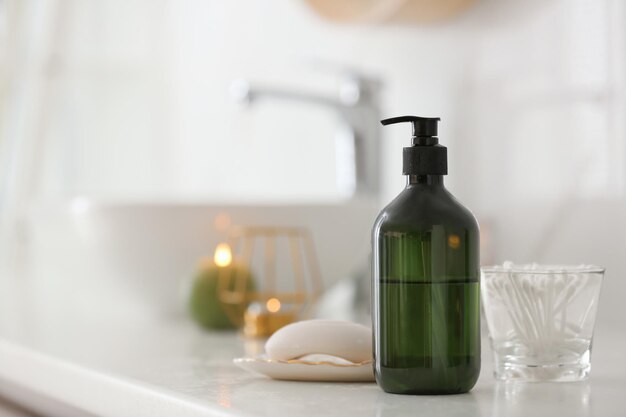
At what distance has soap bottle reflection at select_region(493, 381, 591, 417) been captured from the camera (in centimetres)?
53

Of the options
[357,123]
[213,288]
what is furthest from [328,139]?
[213,288]

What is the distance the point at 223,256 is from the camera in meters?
1.15

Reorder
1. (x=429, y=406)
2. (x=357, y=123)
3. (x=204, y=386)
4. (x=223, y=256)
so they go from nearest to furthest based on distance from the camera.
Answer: (x=429, y=406) → (x=204, y=386) → (x=223, y=256) → (x=357, y=123)

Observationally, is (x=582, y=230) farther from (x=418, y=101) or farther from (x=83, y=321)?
(x=83, y=321)

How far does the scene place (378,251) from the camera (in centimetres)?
59

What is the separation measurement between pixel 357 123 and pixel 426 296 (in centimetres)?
86

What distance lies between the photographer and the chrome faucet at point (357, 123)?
4.53ft

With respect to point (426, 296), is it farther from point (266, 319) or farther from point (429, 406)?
point (266, 319)

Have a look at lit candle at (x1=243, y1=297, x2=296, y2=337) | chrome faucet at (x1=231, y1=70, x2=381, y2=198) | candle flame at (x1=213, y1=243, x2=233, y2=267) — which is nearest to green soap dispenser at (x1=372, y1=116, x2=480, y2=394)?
lit candle at (x1=243, y1=297, x2=296, y2=337)

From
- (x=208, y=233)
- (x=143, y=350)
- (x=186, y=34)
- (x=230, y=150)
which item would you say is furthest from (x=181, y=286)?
(x=186, y=34)

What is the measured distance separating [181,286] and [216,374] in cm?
53

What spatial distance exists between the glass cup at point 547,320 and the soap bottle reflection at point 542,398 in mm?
12

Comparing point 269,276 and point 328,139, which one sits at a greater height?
point 328,139

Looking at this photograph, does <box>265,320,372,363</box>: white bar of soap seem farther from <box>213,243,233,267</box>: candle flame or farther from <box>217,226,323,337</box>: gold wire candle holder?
<box>213,243,233,267</box>: candle flame
